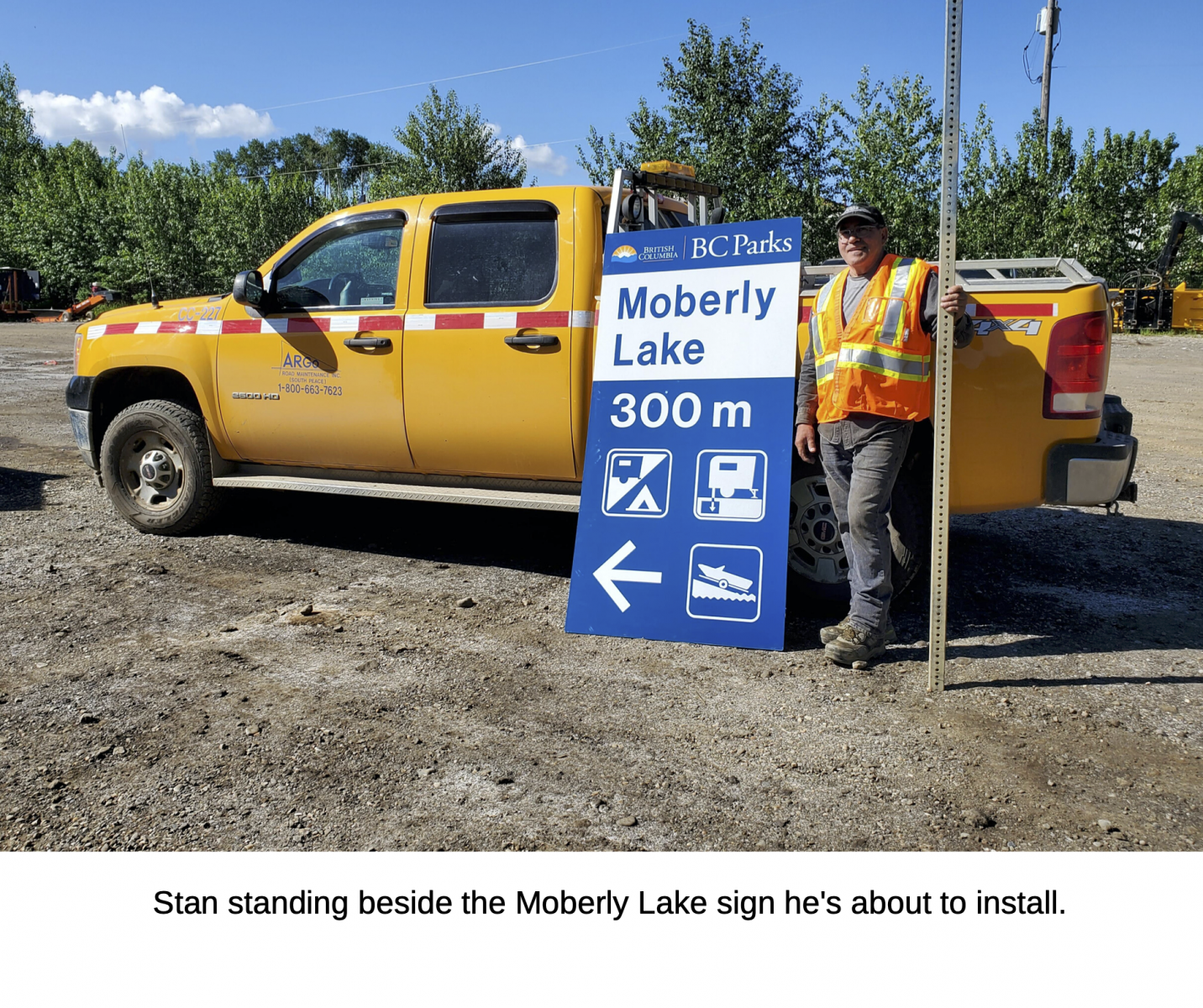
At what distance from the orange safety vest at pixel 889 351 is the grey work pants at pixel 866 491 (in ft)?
0.28

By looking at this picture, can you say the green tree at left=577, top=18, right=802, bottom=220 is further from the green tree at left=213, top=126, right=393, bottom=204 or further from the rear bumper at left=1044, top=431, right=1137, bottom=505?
the green tree at left=213, top=126, right=393, bottom=204

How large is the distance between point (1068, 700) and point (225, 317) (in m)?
4.86

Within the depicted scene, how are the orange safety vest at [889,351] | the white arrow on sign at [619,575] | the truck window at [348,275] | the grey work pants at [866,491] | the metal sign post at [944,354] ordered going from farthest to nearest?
the truck window at [348,275]
the white arrow on sign at [619,575]
the grey work pants at [866,491]
the orange safety vest at [889,351]
the metal sign post at [944,354]

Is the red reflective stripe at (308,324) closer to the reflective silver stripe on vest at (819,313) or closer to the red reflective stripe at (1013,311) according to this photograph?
the reflective silver stripe on vest at (819,313)

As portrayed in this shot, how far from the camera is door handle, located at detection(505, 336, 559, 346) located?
4816mm

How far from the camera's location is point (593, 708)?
368cm

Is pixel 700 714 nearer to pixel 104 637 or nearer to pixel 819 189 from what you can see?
pixel 104 637

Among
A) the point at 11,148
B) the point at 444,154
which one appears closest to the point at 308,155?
the point at 11,148

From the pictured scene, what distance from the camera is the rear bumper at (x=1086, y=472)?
159 inches

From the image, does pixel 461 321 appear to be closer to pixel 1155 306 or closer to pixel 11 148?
pixel 1155 306

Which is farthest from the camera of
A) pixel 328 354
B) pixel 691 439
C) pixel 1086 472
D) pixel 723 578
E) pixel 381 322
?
pixel 328 354

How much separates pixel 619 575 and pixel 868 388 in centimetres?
139

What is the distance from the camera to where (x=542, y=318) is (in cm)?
485

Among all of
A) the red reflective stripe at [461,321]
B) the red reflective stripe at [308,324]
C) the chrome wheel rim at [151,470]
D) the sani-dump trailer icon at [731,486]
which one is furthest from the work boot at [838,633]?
the chrome wheel rim at [151,470]
